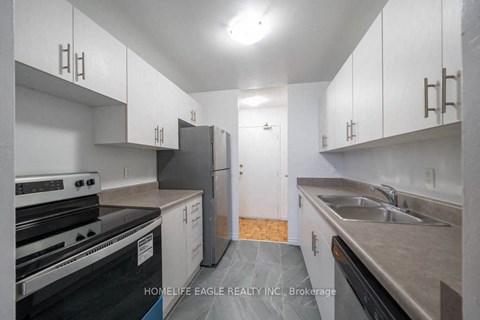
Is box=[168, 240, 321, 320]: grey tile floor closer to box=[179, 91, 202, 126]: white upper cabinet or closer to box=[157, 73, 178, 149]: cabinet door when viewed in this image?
box=[157, 73, 178, 149]: cabinet door

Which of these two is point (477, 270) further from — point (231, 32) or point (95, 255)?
point (231, 32)

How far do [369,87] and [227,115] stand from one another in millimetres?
2046

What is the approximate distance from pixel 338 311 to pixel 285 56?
2.11 metres

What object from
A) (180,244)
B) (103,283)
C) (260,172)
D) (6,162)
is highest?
(6,162)

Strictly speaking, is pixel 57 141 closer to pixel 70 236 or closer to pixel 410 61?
pixel 70 236

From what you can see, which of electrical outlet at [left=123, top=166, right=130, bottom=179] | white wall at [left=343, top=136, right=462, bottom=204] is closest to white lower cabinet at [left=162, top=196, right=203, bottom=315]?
electrical outlet at [left=123, top=166, right=130, bottom=179]

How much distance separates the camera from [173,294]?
149 cm

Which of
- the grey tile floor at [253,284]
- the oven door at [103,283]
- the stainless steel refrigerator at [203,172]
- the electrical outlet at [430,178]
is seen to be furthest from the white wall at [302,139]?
the oven door at [103,283]

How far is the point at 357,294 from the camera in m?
0.66

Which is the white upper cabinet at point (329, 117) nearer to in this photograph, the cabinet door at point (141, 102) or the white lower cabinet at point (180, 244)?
the white lower cabinet at point (180, 244)

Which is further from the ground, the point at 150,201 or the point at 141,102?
the point at 141,102

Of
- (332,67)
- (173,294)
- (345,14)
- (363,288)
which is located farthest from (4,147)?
(332,67)

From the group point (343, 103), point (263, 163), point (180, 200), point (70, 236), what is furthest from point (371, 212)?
point (263, 163)

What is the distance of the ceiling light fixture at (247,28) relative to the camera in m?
1.45
